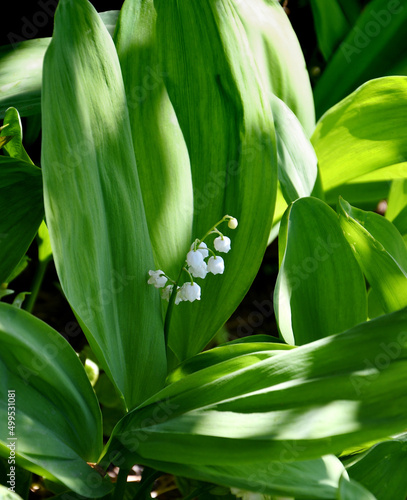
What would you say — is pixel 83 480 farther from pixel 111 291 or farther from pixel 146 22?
pixel 146 22

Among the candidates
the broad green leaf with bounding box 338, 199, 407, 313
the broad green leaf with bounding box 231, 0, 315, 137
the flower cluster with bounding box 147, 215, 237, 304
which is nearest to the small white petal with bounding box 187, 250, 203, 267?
the flower cluster with bounding box 147, 215, 237, 304

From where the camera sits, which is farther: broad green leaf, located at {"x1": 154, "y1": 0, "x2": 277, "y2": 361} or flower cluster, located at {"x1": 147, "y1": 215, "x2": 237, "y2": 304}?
broad green leaf, located at {"x1": 154, "y1": 0, "x2": 277, "y2": 361}

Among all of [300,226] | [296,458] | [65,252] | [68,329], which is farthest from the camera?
[68,329]

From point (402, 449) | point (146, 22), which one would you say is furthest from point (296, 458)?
point (146, 22)

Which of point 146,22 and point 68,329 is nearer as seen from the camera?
point 146,22

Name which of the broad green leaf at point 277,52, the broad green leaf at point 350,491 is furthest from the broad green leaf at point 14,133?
the broad green leaf at point 350,491

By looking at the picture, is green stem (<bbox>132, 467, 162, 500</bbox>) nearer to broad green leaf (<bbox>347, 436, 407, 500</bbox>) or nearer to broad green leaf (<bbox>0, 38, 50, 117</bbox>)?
broad green leaf (<bbox>347, 436, 407, 500</bbox>)

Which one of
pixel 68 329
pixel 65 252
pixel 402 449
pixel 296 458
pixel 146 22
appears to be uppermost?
pixel 146 22
